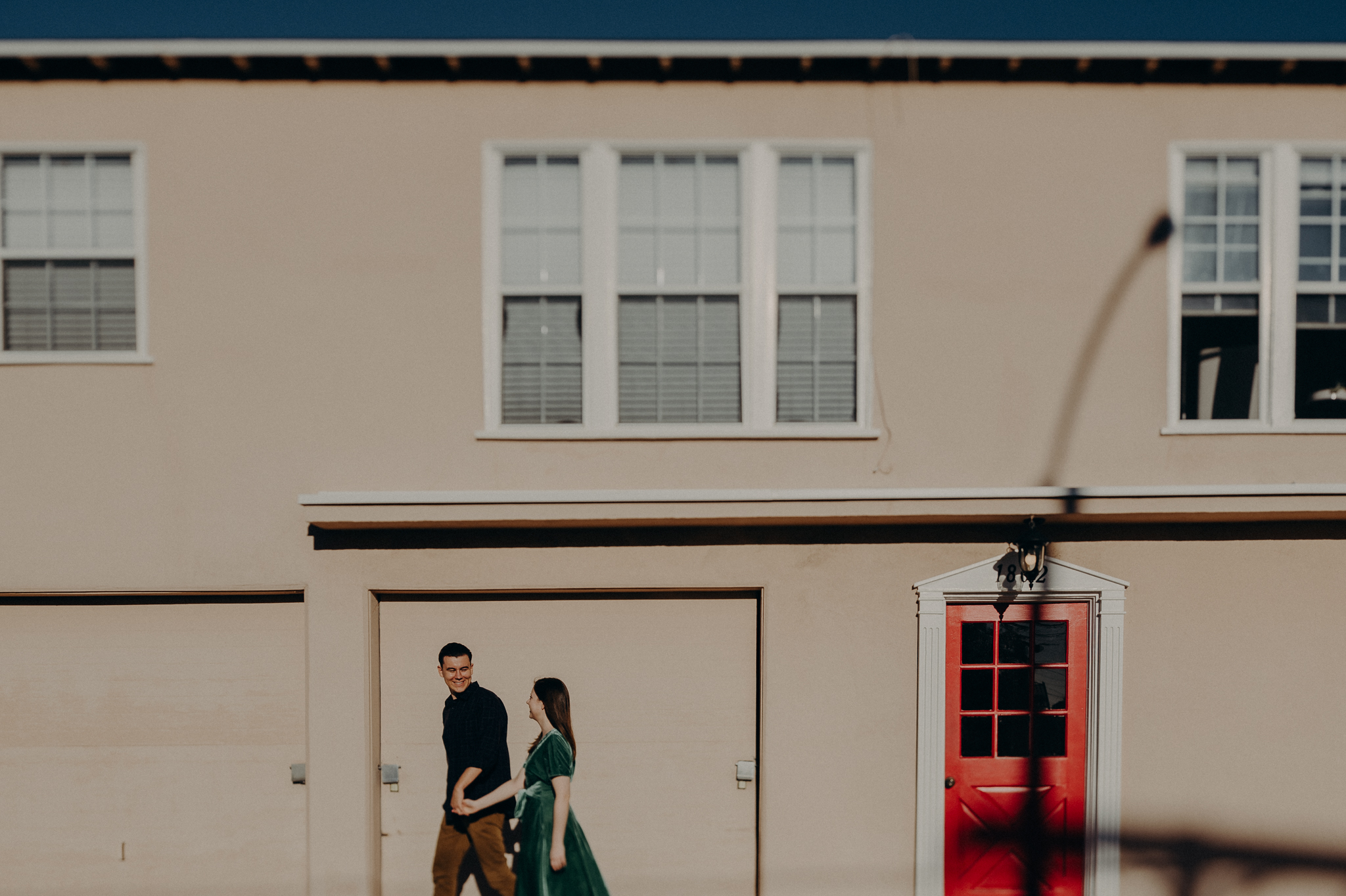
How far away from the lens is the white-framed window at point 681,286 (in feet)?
15.7

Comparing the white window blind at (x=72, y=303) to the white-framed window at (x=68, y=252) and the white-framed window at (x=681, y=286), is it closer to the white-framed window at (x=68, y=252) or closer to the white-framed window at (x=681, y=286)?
the white-framed window at (x=68, y=252)

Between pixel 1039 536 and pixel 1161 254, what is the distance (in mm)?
2141

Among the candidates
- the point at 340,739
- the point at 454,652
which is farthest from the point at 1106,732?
the point at 340,739

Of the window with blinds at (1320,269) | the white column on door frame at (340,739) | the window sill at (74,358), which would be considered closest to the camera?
the window sill at (74,358)

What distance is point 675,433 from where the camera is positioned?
473cm

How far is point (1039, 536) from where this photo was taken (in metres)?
4.61

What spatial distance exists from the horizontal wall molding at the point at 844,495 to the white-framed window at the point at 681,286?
0.51 metres

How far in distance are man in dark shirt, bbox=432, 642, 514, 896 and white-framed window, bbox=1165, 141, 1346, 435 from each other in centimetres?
516

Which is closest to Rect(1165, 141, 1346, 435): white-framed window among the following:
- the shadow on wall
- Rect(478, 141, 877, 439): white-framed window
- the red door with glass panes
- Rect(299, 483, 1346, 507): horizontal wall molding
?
Rect(299, 483, 1346, 507): horizontal wall molding

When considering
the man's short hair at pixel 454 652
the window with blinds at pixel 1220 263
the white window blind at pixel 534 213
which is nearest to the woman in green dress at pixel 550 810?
the man's short hair at pixel 454 652

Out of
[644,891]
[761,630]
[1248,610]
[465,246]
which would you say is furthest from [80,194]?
[1248,610]

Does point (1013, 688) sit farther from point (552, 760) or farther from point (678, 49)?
point (678, 49)

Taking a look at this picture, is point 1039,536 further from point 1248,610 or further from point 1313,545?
point 1313,545

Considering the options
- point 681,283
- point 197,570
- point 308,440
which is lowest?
point 197,570
